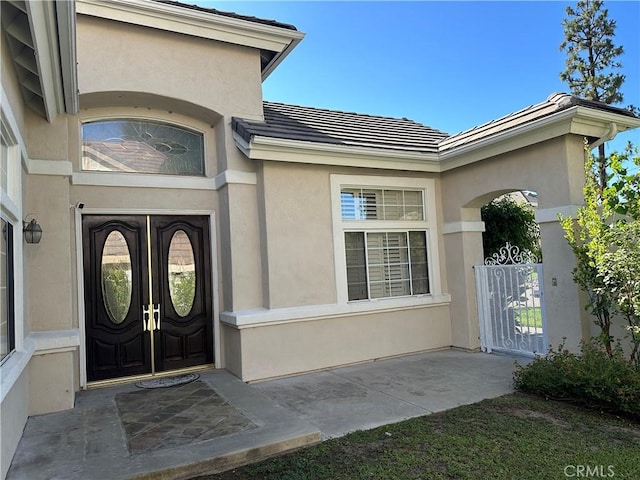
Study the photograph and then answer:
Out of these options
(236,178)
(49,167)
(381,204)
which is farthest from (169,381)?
(381,204)

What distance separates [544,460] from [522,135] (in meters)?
5.00

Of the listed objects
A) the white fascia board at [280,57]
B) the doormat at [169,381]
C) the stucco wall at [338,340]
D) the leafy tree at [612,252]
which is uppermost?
the white fascia board at [280,57]

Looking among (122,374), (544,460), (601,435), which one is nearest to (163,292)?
(122,374)

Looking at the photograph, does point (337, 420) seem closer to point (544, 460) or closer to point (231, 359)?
point (544, 460)

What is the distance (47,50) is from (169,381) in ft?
15.7

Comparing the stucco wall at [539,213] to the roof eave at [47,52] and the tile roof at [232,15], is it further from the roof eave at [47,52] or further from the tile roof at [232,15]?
the roof eave at [47,52]

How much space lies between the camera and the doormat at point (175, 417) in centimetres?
438

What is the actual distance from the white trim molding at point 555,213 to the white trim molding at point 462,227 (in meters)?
1.62

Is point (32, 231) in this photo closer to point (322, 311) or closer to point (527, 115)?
point (322, 311)

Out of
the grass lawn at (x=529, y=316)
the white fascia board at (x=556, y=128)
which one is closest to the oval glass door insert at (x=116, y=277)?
the white fascia board at (x=556, y=128)

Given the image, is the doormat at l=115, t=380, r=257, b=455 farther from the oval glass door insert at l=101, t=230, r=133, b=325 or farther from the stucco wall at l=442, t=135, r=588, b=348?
the stucco wall at l=442, t=135, r=588, b=348

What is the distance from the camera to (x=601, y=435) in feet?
14.2

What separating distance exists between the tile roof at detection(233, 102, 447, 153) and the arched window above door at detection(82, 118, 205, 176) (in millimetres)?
1087

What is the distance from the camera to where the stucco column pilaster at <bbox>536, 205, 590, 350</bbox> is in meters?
6.38
